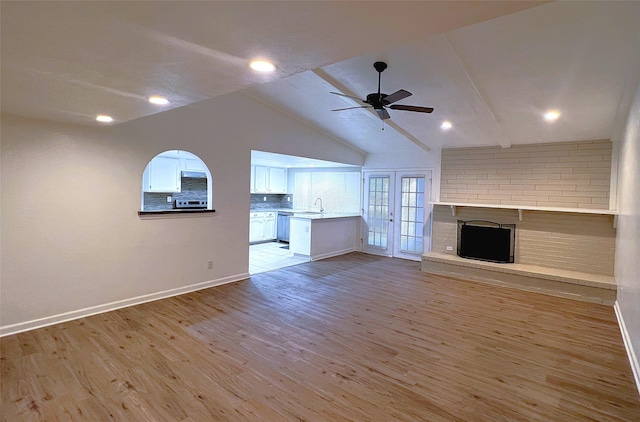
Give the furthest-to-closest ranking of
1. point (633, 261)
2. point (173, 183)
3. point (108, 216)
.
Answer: point (173, 183) < point (108, 216) < point (633, 261)

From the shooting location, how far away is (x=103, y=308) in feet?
12.4

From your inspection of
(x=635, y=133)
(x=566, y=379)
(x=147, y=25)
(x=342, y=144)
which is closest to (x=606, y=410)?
(x=566, y=379)

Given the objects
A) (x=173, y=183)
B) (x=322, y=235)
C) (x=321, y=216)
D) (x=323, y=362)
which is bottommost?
(x=323, y=362)

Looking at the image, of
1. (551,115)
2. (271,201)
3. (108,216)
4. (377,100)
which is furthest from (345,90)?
(271,201)

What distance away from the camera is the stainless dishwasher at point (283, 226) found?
854cm

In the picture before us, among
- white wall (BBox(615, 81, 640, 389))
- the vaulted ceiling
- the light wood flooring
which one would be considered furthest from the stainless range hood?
white wall (BBox(615, 81, 640, 389))

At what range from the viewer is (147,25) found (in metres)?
1.32

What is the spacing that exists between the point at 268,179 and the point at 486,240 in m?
5.38

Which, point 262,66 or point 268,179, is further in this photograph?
point 268,179

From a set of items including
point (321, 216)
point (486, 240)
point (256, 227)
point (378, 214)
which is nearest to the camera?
point (486, 240)

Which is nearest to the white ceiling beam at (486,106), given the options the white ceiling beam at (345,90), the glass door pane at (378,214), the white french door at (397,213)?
the white ceiling beam at (345,90)

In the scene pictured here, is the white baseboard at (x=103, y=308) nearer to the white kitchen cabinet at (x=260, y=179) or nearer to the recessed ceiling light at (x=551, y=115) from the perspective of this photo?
the white kitchen cabinet at (x=260, y=179)

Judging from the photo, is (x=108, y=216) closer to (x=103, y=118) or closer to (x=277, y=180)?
(x=103, y=118)

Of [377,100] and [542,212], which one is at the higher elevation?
[377,100]
